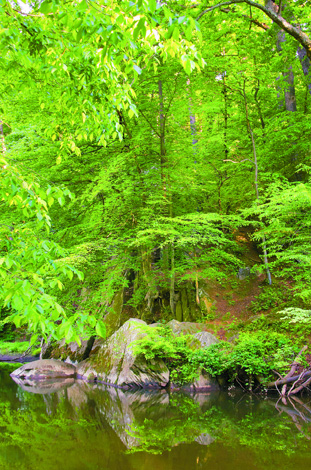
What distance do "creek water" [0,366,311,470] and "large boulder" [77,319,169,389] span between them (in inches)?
24.8

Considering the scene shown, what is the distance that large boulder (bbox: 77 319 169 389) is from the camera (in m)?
7.28

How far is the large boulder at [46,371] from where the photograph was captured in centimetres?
904

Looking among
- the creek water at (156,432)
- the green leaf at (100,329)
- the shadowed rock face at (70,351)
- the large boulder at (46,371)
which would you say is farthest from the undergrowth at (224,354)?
the green leaf at (100,329)

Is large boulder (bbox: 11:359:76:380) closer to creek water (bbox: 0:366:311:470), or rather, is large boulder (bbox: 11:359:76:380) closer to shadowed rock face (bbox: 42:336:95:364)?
shadowed rock face (bbox: 42:336:95:364)

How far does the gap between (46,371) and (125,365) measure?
9.60ft

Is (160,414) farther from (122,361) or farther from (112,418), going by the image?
(122,361)

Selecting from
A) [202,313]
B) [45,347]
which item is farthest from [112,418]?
[45,347]

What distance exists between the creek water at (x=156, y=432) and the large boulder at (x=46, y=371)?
244 centimetres

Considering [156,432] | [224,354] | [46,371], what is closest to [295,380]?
[224,354]

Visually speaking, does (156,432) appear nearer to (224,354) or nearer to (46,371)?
(224,354)

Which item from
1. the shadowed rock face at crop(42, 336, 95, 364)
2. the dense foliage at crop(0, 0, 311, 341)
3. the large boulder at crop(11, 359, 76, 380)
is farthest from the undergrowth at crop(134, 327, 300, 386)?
the shadowed rock face at crop(42, 336, 95, 364)

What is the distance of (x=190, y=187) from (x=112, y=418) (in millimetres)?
5434

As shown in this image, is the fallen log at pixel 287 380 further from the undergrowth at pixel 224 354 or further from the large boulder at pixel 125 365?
the large boulder at pixel 125 365

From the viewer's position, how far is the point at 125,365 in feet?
25.2
